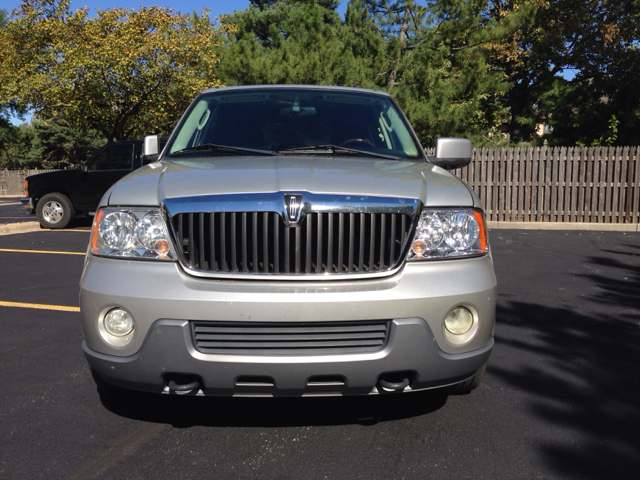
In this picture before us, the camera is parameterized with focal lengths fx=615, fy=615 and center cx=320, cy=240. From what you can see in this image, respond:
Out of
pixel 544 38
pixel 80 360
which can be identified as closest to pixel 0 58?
pixel 544 38

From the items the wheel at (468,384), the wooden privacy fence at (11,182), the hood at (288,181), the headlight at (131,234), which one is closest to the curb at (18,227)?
the hood at (288,181)

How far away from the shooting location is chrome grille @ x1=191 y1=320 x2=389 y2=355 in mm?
2664

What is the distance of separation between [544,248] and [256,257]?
27.7 feet

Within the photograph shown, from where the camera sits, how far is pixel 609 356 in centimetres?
430

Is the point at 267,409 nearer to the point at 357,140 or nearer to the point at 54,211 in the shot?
the point at 357,140

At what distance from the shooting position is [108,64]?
20703 mm

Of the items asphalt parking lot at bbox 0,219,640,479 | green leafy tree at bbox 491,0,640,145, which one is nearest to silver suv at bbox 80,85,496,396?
asphalt parking lot at bbox 0,219,640,479

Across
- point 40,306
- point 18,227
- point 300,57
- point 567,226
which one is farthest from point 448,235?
point 300,57

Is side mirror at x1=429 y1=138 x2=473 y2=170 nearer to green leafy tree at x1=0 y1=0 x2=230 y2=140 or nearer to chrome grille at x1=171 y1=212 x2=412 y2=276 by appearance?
chrome grille at x1=171 y1=212 x2=412 y2=276

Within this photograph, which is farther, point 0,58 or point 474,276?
point 0,58

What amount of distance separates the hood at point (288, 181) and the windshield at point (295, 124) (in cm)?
53

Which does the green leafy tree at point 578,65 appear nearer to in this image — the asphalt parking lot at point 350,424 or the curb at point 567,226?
the curb at point 567,226

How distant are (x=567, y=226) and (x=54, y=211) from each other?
1155cm

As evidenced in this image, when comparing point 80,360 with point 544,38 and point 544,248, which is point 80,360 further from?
point 544,38
